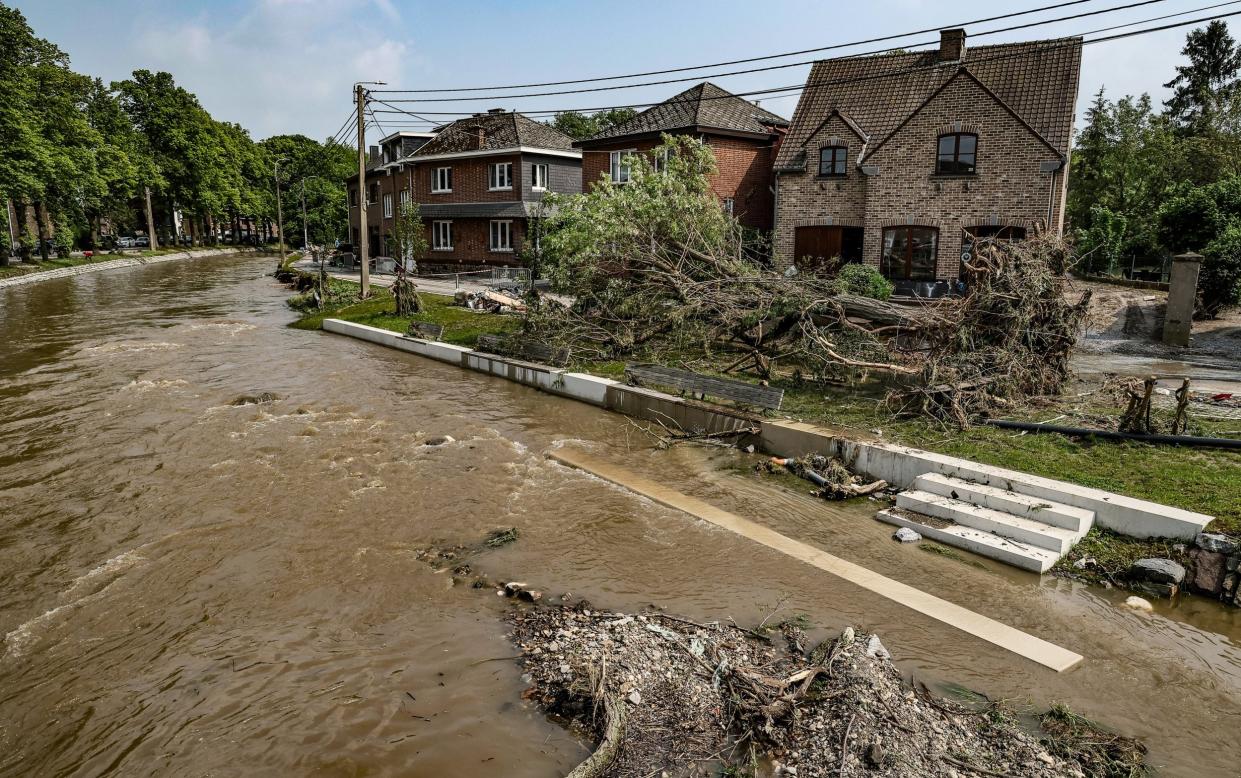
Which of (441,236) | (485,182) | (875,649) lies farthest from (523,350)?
(441,236)

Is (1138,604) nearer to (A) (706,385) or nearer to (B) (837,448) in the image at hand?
(B) (837,448)

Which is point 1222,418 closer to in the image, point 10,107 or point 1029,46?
point 1029,46

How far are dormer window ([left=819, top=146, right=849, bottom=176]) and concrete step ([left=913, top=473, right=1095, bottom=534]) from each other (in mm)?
19383

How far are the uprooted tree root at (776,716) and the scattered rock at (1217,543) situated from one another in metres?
3.23

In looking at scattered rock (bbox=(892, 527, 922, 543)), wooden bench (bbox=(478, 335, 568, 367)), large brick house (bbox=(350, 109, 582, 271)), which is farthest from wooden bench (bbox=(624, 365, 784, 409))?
large brick house (bbox=(350, 109, 582, 271))

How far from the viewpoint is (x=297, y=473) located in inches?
450

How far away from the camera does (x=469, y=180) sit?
127ft

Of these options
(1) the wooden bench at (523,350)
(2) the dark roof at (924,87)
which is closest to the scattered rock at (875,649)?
(1) the wooden bench at (523,350)

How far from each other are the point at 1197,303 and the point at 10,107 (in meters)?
48.2

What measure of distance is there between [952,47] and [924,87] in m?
1.50

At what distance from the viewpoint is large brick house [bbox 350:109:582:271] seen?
36500 millimetres

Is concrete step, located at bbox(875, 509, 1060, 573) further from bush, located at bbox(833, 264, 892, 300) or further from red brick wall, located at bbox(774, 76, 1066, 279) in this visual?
red brick wall, located at bbox(774, 76, 1066, 279)

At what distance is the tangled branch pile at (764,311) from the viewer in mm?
12219

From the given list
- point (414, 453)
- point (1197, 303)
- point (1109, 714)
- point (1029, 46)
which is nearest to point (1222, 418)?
point (1109, 714)
